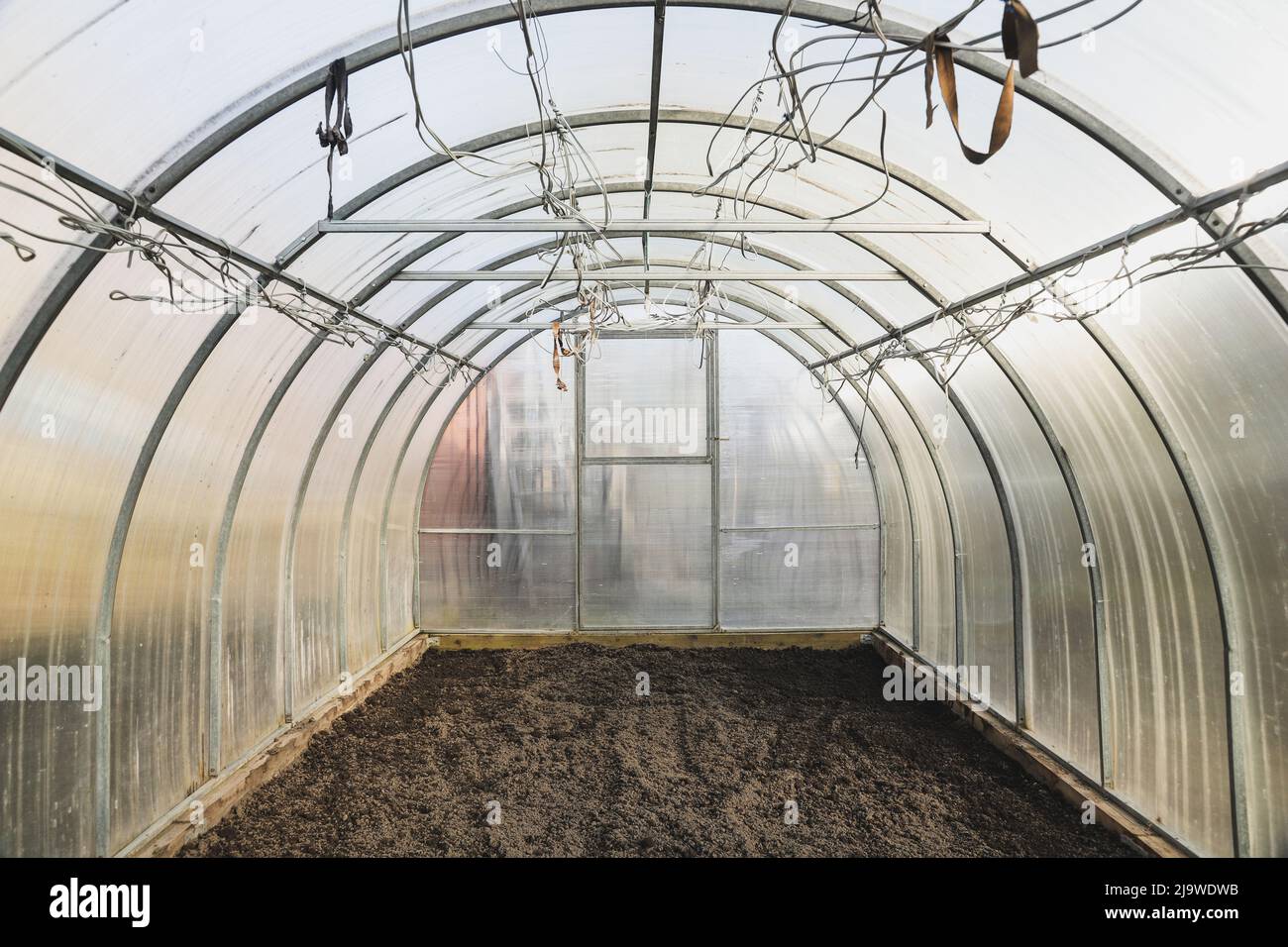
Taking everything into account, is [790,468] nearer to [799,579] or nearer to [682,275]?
[799,579]

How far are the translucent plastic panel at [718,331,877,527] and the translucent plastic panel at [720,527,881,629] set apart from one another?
0.66ft

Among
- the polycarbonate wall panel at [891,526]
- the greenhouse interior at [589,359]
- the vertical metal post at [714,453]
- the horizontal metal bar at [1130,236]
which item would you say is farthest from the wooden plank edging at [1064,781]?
the horizontal metal bar at [1130,236]

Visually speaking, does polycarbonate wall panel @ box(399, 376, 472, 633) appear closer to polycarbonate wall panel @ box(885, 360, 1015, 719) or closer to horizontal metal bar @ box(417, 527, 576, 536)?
horizontal metal bar @ box(417, 527, 576, 536)

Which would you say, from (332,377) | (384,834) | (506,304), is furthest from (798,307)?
(384,834)

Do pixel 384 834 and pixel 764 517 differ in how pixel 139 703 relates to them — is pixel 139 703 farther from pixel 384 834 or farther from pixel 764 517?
pixel 764 517

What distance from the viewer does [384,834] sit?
16.6 feet

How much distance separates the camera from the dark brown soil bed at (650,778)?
4.98 metres

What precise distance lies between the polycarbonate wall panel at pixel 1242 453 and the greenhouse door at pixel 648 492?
6.12 metres

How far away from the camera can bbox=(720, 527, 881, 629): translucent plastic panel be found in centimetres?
972

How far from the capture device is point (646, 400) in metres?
9.88

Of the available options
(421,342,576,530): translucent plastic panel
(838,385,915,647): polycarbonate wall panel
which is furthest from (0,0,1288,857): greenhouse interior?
(421,342,576,530): translucent plastic panel

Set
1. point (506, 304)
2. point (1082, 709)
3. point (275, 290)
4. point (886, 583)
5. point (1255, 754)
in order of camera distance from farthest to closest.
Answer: point (886, 583) < point (506, 304) < point (1082, 709) < point (275, 290) < point (1255, 754)

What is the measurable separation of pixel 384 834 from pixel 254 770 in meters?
1.27

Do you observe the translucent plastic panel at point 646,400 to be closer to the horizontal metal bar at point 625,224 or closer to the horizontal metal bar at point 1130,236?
the horizontal metal bar at point 1130,236
